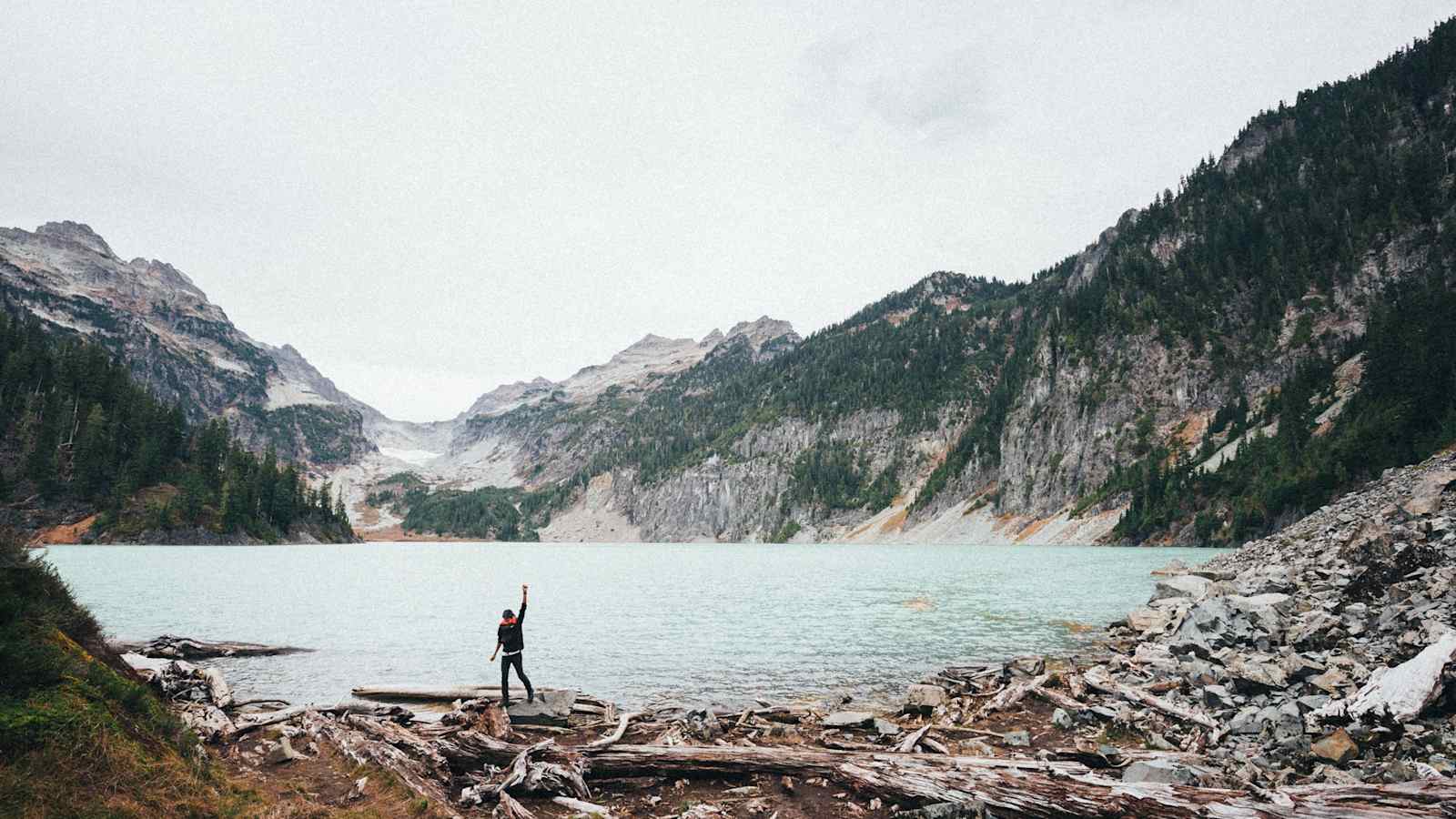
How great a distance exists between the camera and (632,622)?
40.3 meters

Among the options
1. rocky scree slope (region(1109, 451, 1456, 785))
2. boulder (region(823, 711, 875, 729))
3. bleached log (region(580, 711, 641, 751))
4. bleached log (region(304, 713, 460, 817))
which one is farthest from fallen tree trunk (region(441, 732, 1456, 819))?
boulder (region(823, 711, 875, 729))

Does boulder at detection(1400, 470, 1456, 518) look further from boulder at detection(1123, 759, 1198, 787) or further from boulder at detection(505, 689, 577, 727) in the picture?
boulder at detection(505, 689, 577, 727)

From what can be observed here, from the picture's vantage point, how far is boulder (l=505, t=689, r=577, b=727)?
17.1 meters

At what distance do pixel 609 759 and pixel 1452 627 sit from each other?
16.3 metres

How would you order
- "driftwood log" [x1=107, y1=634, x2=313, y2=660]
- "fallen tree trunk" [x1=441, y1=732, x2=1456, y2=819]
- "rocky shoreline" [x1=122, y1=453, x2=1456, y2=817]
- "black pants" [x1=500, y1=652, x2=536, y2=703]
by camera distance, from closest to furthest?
"fallen tree trunk" [x1=441, y1=732, x2=1456, y2=819], "rocky shoreline" [x1=122, y1=453, x2=1456, y2=817], "black pants" [x1=500, y1=652, x2=536, y2=703], "driftwood log" [x1=107, y1=634, x2=313, y2=660]

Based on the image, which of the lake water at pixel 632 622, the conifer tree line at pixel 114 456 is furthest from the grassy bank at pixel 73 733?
the conifer tree line at pixel 114 456

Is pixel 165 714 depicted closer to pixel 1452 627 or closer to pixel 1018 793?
pixel 1018 793

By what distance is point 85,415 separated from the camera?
139m

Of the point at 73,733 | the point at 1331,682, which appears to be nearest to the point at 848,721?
the point at 1331,682

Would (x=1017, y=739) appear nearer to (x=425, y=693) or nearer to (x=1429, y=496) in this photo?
(x=425, y=693)

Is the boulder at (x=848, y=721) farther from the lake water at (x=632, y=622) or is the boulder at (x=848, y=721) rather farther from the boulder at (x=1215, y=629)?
the boulder at (x=1215, y=629)

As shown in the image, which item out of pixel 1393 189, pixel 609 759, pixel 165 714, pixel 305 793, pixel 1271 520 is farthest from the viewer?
pixel 1393 189

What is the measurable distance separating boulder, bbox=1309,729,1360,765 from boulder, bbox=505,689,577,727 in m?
15.0

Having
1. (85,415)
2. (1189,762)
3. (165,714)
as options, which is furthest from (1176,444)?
(85,415)
